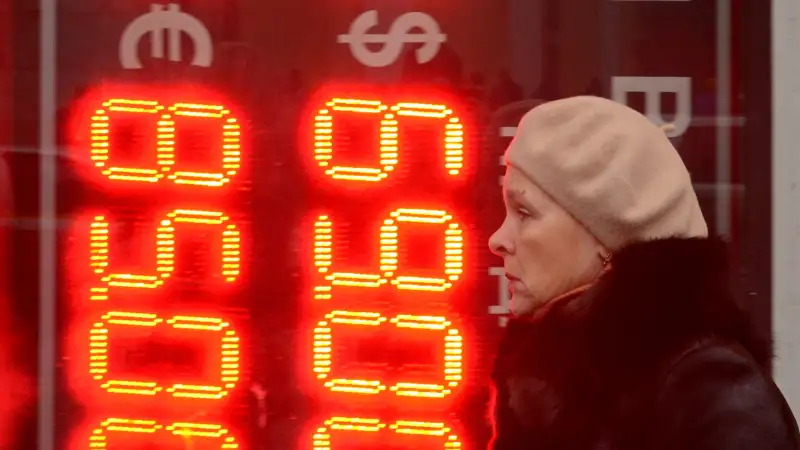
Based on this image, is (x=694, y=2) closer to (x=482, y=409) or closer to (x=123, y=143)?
(x=482, y=409)

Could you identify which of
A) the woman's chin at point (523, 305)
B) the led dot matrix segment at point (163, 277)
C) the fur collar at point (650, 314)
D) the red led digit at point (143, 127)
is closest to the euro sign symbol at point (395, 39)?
the led dot matrix segment at point (163, 277)

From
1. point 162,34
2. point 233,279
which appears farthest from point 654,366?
point 162,34

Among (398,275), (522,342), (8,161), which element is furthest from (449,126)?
(8,161)

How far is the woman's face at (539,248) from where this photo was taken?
1.44 metres

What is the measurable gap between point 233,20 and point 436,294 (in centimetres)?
65

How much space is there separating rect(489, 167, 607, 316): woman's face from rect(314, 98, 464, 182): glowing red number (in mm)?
400

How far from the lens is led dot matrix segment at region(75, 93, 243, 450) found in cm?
196

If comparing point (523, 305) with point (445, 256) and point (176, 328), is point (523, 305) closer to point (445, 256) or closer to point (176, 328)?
point (445, 256)

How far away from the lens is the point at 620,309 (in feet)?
4.42

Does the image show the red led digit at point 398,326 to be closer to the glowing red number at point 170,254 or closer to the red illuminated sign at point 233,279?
the red illuminated sign at point 233,279

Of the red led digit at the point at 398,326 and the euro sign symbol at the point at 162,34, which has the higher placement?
the euro sign symbol at the point at 162,34

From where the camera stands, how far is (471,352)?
1.94 meters

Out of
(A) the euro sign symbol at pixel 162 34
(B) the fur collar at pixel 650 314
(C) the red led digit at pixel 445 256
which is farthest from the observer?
(A) the euro sign symbol at pixel 162 34

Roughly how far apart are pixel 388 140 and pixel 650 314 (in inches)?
29.0
